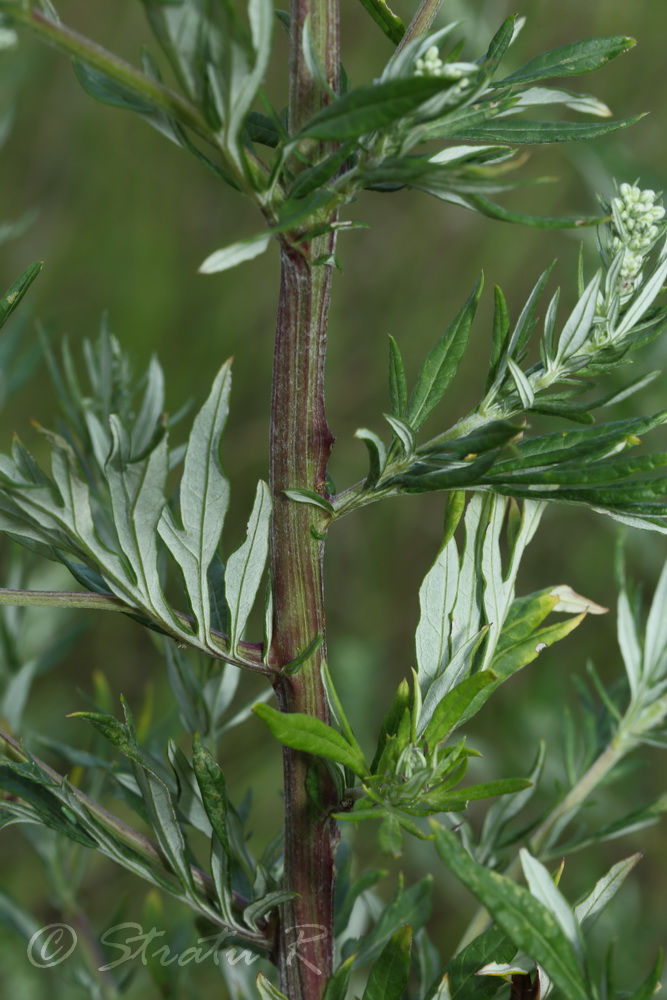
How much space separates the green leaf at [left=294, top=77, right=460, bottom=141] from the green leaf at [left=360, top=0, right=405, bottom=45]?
0.17 metres

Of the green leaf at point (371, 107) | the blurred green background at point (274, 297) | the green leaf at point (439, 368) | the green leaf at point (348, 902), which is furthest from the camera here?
the blurred green background at point (274, 297)

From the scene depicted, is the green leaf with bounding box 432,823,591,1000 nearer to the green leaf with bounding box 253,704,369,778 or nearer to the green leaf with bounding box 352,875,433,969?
the green leaf with bounding box 253,704,369,778

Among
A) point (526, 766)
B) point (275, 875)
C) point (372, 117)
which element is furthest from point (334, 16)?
point (526, 766)

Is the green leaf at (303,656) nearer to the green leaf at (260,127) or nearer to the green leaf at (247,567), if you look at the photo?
the green leaf at (247,567)

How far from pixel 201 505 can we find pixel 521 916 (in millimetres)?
283

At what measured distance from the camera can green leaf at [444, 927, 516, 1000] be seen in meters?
0.59

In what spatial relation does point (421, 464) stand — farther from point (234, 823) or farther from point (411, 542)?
point (411, 542)

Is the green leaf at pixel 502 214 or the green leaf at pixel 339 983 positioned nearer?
the green leaf at pixel 502 214

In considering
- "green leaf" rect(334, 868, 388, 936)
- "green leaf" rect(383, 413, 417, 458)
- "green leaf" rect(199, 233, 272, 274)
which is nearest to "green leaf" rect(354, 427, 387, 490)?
"green leaf" rect(383, 413, 417, 458)

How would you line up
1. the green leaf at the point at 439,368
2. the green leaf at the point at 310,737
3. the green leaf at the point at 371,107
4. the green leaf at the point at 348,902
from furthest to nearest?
the green leaf at the point at 348,902, the green leaf at the point at 439,368, the green leaf at the point at 310,737, the green leaf at the point at 371,107

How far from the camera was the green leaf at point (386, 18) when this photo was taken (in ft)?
1.83

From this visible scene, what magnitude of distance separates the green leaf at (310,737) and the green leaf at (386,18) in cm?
41

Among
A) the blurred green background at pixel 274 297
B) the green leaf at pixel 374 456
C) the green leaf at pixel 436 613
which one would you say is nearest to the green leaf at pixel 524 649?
the green leaf at pixel 436 613

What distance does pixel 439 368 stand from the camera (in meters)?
0.60
